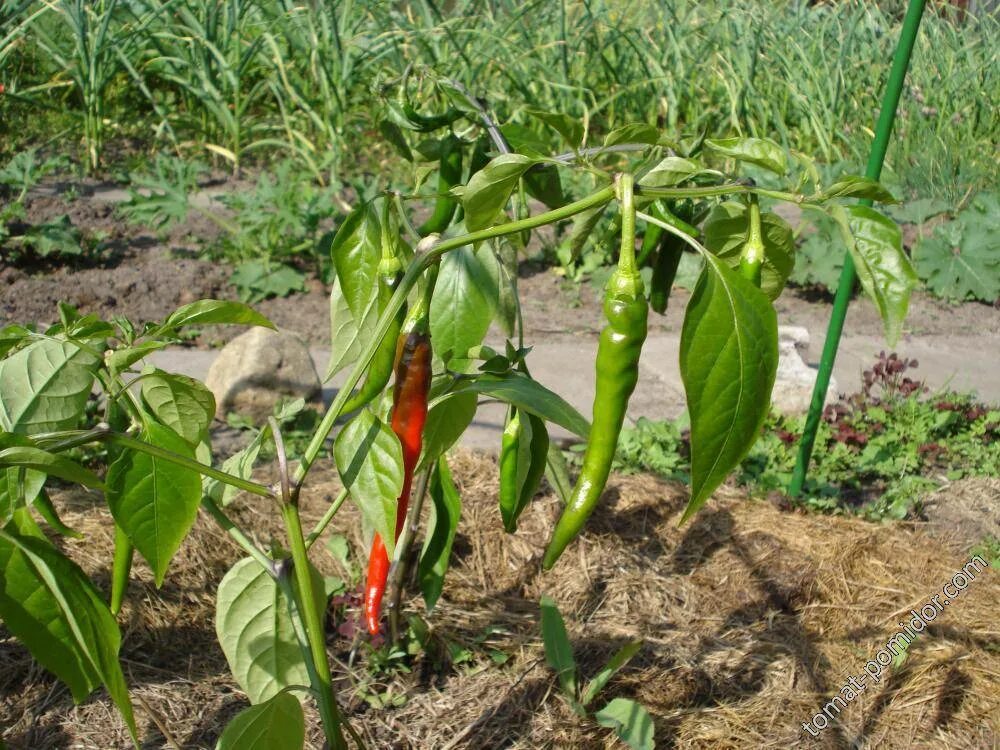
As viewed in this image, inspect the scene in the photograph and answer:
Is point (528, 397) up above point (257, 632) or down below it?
above

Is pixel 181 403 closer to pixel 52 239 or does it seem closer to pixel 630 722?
pixel 630 722

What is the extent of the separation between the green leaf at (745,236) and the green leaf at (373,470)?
0.44 metres

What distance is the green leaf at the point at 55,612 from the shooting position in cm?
83

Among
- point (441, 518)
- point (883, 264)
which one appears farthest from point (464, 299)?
point (883, 264)

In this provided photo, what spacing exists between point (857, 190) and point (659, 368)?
3328mm

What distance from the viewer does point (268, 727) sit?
3.72ft

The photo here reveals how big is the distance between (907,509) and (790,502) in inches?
16.0

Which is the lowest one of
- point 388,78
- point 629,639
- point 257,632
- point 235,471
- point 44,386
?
point 629,639

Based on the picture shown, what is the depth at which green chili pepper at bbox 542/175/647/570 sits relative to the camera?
0.85m

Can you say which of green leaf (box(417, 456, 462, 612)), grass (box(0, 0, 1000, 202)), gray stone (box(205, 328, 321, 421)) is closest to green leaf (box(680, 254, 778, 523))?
green leaf (box(417, 456, 462, 612))

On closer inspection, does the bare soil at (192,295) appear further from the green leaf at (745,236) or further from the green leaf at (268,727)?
the green leaf at (745,236)

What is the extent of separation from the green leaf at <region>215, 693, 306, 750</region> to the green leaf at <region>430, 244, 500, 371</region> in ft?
1.54

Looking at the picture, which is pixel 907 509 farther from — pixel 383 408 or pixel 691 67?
pixel 691 67

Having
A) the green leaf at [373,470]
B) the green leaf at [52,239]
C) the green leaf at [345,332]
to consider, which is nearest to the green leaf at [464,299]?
the green leaf at [345,332]
